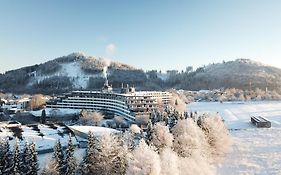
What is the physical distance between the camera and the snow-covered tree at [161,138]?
38.4 m

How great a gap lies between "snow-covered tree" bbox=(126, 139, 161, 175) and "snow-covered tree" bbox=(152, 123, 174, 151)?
206 inches

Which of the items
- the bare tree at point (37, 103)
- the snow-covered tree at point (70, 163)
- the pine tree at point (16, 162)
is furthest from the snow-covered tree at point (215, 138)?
the bare tree at point (37, 103)

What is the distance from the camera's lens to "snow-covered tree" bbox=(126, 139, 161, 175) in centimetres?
3141

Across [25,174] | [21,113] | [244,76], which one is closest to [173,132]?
[25,174]

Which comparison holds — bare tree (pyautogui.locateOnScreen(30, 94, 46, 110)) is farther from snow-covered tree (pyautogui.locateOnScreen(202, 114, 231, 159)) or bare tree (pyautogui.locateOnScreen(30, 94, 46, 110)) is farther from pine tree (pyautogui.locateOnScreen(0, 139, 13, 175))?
pine tree (pyautogui.locateOnScreen(0, 139, 13, 175))

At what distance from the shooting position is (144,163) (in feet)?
104

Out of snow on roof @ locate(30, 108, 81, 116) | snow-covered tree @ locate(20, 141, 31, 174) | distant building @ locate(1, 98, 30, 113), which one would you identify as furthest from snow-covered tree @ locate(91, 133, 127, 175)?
distant building @ locate(1, 98, 30, 113)

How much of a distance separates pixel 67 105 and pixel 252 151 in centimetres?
5036

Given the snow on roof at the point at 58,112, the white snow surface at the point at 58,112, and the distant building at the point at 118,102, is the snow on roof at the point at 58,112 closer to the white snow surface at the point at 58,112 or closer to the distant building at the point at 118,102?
the white snow surface at the point at 58,112

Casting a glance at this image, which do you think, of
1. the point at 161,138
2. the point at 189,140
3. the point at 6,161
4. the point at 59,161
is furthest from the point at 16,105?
the point at 59,161

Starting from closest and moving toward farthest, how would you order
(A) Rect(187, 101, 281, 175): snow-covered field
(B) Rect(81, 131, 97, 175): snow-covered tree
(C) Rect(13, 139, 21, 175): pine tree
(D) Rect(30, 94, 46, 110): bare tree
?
(C) Rect(13, 139, 21, 175): pine tree < (B) Rect(81, 131, 97, 175): snow-covered tree < (A) Rect(187, 101, 281, 175): snow-covered field < (D) Rect(30, 94, 46, 110): bare tree

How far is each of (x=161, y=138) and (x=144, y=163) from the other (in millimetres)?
7916

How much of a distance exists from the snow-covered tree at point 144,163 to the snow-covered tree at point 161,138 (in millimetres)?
5230

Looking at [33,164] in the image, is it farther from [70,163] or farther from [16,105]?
[16,105]
